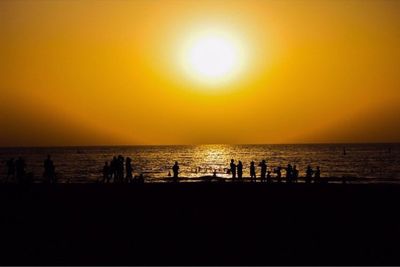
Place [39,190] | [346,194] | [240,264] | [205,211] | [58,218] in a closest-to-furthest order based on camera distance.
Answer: [240,264]
[58,218]
[205,211]
[346,194]
[39,190]

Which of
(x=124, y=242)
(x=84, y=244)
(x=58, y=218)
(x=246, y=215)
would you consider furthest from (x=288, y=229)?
(x=58, y=218)

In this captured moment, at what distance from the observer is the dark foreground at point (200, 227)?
13.3 meters

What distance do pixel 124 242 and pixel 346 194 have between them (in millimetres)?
14233

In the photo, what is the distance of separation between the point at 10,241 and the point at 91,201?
7808mm

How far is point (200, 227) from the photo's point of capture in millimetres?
16906

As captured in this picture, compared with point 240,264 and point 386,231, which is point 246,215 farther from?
point 240,264

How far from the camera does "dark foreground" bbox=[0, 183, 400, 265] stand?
43.6 feet

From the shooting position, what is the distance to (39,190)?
2720 cm

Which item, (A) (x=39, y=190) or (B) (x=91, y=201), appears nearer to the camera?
(B) (x=91, y=201)

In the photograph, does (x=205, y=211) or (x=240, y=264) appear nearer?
(x=240, y=264)

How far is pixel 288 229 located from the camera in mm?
16562

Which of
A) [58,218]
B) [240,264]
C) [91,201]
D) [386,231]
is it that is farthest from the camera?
[91,201]

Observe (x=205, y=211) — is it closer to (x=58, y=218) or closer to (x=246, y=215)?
(x=246, y=215)

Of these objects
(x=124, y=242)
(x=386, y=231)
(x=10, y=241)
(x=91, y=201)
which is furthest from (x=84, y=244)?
(x=386, y=231)
